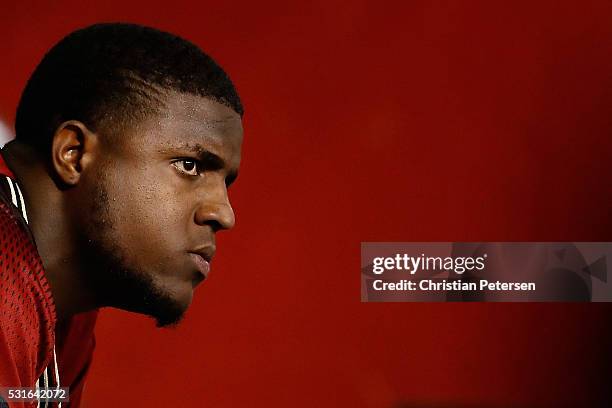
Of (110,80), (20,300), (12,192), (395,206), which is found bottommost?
(20,300)

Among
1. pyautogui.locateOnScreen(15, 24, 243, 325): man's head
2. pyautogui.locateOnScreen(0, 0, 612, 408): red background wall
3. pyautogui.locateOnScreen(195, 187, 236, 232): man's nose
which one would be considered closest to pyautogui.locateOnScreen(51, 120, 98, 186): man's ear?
pyautogui.locateOnScreen(15, 24, 243, 325): man's head

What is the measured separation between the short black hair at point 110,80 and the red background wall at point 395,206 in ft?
2.11

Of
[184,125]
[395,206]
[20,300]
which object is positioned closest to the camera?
[20,300]

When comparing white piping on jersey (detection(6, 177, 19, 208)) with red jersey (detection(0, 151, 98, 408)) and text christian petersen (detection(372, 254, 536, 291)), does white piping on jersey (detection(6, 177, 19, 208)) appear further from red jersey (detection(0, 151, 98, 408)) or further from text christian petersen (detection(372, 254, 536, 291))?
text christian petersen (detection(372, 254, 536, 291))

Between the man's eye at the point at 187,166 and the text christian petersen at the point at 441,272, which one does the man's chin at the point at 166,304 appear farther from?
the text christian petersen at the point at 441,272

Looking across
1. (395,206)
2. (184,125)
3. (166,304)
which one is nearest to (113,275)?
(166,304)

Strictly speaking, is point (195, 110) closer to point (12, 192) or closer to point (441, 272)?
point (12, 192)

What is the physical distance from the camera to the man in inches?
26.6

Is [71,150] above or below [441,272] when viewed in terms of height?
below

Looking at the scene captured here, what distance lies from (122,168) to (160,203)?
0.05 m

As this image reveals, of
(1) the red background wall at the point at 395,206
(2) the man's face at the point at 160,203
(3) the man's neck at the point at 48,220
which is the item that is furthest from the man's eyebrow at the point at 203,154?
(1) the red background wall at the point at 395,206

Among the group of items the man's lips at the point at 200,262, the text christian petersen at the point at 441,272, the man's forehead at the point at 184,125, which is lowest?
the man's lips at the point at 200,262

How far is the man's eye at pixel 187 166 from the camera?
2.29 ft

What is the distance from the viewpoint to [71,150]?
0.67 metres
